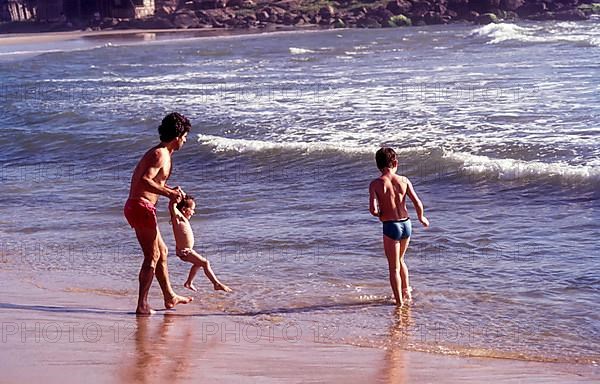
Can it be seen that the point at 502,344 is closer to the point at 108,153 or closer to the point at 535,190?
the point at 535,190

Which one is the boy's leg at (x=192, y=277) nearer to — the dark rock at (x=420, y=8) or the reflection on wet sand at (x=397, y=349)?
the reflection on wet sand at (x=397, y=349)

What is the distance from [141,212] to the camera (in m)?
7.38

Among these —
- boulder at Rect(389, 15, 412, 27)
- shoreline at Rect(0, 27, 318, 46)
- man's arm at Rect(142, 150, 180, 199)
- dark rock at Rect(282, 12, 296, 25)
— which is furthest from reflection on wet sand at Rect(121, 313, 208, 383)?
dark rock at Rect(282, 12, 296, 25)

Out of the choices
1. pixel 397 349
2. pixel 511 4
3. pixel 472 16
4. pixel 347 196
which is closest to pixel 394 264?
pixel 397 349

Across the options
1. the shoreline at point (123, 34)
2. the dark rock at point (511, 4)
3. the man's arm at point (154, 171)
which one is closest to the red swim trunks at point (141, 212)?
the man's arm at point (154, 171)

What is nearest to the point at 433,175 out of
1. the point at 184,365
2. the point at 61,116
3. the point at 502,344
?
the point at 502,344

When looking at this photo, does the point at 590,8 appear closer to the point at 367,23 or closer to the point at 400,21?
the point at 400,21

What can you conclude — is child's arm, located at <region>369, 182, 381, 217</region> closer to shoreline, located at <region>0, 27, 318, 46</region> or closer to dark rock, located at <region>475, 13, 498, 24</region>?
shoreline, located at <region>0, 27, 318, 46</region>

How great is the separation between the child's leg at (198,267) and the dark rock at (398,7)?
65954mm

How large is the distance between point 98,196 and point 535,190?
5191mm

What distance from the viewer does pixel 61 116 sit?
70.8ft

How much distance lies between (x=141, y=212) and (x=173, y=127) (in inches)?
25.0

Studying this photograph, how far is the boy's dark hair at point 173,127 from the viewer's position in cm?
726

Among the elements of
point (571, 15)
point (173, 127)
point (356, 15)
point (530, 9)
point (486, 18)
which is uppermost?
point (173, 127)
